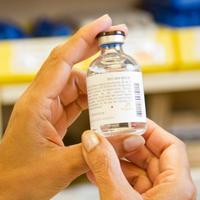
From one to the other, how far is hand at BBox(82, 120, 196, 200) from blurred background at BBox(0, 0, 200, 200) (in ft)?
1.61

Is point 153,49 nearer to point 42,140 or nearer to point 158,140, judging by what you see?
point 158,140

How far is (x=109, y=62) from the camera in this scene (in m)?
0.71

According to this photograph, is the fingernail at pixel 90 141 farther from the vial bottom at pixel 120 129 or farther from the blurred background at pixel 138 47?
the blurred background at pixel 138 47

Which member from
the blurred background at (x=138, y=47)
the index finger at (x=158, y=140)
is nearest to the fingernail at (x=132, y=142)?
the index finger at (x=158, y=140)

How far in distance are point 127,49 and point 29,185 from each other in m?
0.73

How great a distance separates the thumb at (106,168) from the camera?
0.62 meters

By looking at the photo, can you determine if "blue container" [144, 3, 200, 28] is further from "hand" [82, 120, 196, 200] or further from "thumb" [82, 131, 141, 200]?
"thumb" [82, 131, 141, 200]

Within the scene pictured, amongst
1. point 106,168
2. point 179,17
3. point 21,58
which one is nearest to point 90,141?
point 106,168

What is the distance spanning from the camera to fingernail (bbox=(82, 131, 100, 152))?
2.10 ft

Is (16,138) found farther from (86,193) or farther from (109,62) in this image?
(86,193)

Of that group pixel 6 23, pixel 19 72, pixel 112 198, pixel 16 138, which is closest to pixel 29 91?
pixel 16 138

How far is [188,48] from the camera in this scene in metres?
1.39

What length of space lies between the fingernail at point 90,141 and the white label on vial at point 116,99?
0.8 inches

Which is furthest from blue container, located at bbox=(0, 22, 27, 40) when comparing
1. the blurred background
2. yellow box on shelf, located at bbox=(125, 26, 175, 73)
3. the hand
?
the hand
